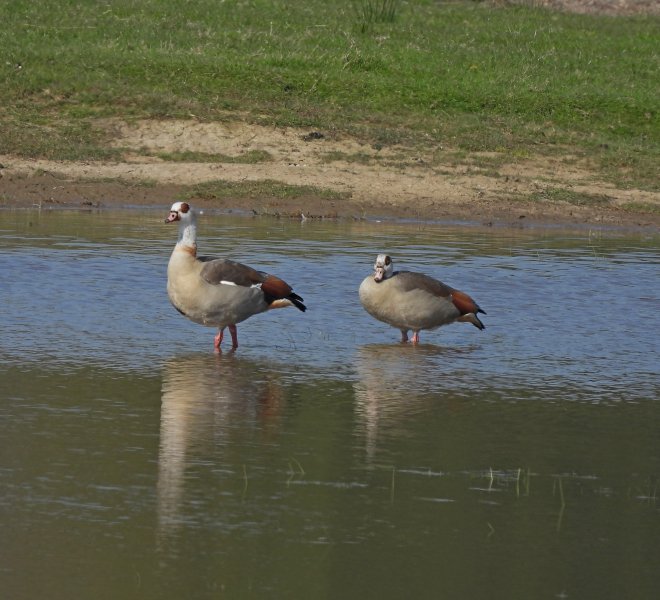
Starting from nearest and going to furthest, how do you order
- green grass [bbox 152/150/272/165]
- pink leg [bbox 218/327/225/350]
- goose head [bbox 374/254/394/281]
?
→ pink leg [bbox 218/327/225/350] → goose head [bbox 374/254/394/281] → green grass [bbox 152/150/272/165]

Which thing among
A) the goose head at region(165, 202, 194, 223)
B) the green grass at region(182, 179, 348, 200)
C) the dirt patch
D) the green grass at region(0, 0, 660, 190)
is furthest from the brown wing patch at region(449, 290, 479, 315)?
the green grass at region(0, 0, 660, 190)

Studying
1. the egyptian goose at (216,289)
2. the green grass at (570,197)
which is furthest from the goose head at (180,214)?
the green grass at (570,197)

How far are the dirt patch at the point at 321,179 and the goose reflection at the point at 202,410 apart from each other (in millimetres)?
9532

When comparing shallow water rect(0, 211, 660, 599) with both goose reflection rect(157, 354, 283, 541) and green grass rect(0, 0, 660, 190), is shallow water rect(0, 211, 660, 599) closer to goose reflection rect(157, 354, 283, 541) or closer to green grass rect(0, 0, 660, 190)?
goose reflection rect(157, 354, 283, 541)

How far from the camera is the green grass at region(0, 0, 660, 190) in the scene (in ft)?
78.9

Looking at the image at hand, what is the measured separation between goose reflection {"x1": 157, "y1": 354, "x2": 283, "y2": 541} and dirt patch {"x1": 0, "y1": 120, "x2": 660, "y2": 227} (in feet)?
31.3

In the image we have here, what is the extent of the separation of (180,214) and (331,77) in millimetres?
14480

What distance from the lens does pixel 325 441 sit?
9.09m

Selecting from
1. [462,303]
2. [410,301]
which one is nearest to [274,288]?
[410,301]

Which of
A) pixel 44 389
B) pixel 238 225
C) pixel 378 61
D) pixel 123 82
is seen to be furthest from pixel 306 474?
pixel 378 61

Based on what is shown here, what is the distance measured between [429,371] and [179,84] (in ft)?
49.0

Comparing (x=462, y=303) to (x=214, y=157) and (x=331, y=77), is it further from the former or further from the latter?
(x=331, y=77)

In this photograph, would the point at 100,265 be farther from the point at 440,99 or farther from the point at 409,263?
the point at 440,99

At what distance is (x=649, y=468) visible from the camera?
8.68 meters
